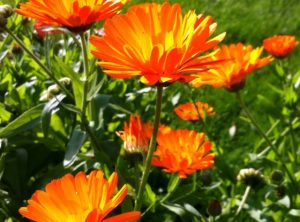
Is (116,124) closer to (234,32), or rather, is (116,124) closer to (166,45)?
(166,45)

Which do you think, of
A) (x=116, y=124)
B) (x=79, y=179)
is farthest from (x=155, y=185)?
(x=79, y=179)

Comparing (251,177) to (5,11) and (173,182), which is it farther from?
(5,11)

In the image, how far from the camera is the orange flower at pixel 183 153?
1338mm

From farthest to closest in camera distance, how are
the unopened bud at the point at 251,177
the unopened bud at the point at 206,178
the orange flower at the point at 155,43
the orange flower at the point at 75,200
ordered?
1. the unopened bud at the point at 206,178
2. the unopened bud at the point at 251,177
3. the orange flower at the point at 155,43
4. the orange flower at the point at 75,200

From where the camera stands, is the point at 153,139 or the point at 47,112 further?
the point at 47,112

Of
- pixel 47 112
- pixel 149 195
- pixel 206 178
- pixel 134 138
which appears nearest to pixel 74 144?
Result: pixel 47 112

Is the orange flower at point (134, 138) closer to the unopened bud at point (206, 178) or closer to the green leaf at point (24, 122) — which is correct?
the green leaf at point (24, 122)

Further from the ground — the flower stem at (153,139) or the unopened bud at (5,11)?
the unopened bud at (5,11)

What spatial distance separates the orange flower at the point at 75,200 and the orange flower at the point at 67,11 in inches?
14.0

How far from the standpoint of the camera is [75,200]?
82 centimetres

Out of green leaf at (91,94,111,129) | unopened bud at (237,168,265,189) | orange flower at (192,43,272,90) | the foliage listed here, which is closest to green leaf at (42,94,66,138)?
the foliage

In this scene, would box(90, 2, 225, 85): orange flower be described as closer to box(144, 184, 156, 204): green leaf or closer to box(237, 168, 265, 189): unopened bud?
box(144, 184, 156, 204): green leaf

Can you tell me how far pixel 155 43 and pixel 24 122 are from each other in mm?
517

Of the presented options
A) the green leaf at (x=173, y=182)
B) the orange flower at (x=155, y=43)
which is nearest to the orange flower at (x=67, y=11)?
the orange flower at (x=155, y=43)
